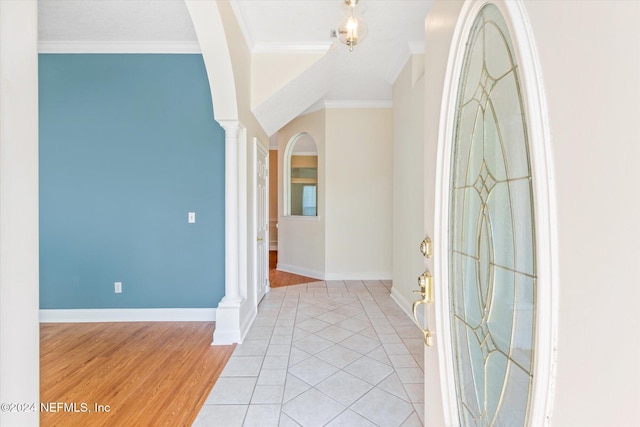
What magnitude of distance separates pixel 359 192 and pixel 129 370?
372 centimetres

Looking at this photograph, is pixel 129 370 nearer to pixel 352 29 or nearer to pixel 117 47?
pixel 352 29

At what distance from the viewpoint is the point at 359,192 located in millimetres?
4836

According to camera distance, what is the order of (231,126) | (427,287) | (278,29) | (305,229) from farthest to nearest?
(305,229), (278,29), (231,126), (427,287)

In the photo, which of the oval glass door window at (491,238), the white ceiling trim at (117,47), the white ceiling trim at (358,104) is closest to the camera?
the oval glass door window at (491,238)

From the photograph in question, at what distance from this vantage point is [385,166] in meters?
4.82

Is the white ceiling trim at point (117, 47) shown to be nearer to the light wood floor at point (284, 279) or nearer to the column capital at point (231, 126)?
the column capital at point (231, 126)

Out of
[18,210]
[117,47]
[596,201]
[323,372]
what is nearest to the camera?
[596,201]

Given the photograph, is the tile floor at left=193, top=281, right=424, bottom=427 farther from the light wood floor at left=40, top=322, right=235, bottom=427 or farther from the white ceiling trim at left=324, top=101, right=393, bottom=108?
the white ceiling trim at left=324, top=101, right=393, bottom=108

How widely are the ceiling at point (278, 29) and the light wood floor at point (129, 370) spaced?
95.3 inches

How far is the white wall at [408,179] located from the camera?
119 inches

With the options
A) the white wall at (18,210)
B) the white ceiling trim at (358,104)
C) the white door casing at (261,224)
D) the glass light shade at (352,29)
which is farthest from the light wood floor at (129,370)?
the white ceiling trim at (358,104)

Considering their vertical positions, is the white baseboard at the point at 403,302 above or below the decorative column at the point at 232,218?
below

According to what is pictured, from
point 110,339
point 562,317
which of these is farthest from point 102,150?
point 562,317

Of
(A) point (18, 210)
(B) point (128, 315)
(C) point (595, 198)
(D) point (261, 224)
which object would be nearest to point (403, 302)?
(D) point (261, 224)
